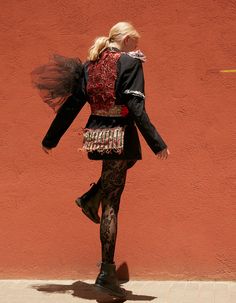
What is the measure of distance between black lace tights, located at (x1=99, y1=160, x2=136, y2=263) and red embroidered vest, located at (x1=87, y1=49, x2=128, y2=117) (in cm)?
35

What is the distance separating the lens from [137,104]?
16.8ft

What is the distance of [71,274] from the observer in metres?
6.16

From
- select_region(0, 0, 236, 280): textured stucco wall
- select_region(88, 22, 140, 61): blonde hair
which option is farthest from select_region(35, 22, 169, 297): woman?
select_region(0, 0, 236, 280): textured stucco wall

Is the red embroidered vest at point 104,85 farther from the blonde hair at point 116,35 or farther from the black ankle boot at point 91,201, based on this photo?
the black ankle boot at point 91,201

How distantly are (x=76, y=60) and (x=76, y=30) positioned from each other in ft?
1.90

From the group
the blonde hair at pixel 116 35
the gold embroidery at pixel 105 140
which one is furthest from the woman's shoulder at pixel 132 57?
the gold embroidery at pixel 105 140

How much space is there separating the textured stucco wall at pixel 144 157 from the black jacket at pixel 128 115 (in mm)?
642

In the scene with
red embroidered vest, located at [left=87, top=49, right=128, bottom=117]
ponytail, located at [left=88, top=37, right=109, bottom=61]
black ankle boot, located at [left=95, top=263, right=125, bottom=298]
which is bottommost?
black ankle boot, located at [left=95, top=263, right=125, bottom=298]

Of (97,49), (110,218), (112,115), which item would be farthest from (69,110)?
(110,218)

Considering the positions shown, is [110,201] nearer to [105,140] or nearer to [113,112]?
[105,140]

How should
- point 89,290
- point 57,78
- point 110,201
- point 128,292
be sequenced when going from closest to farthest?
point 110,201 < point 57,78 < point 128,292 < point 89,290

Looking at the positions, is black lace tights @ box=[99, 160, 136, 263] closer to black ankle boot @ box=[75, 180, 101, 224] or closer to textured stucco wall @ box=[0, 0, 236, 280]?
black ankle boot @ box=[75, 180, 101, 224]

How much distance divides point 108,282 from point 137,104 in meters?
1.22

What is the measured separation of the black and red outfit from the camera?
5.14 meters
